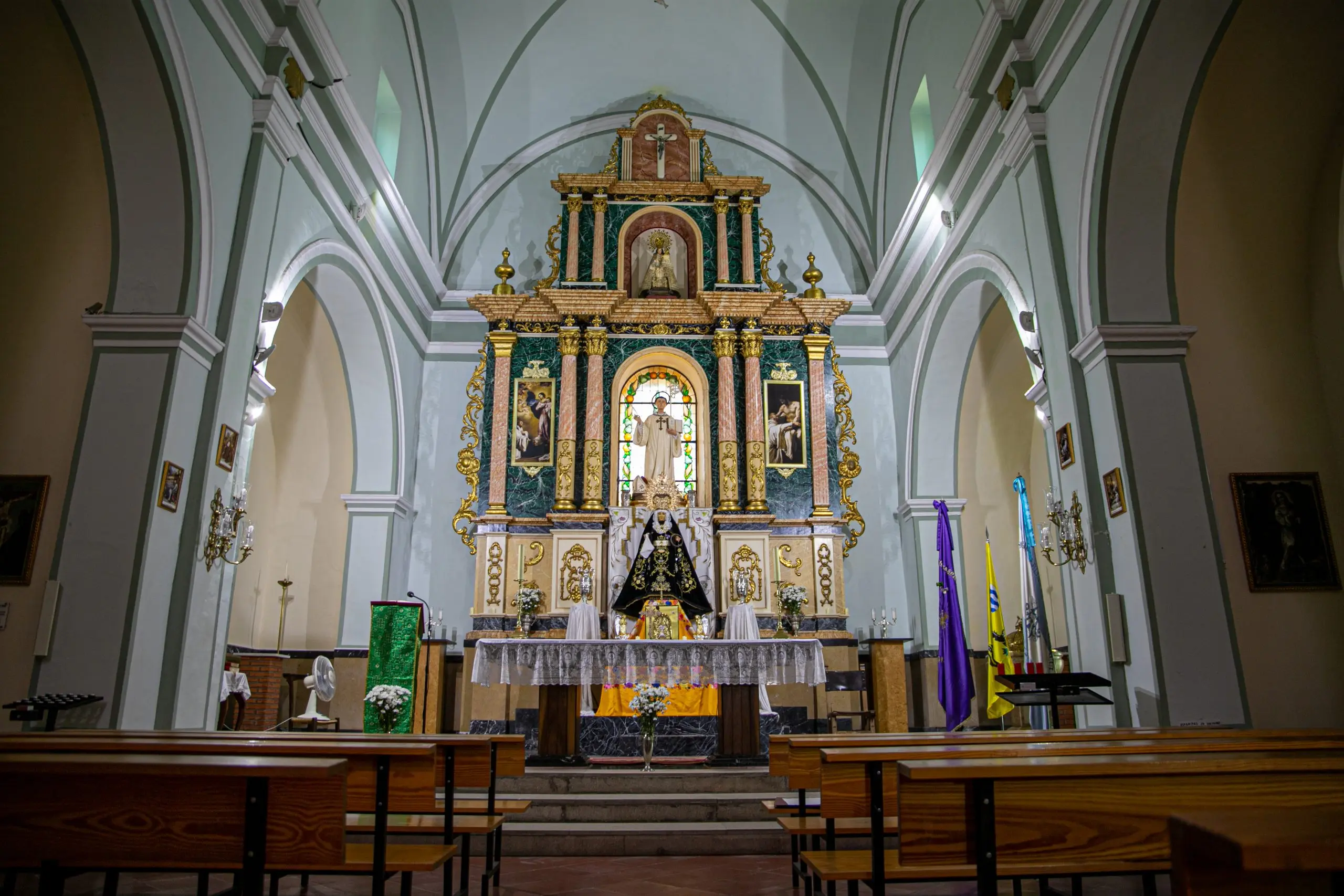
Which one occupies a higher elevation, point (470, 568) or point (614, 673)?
point (470, 568)

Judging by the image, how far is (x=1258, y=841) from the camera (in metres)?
1.01

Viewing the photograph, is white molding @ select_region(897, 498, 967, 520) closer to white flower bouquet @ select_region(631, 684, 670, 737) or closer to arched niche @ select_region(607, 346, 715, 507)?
arched niche @ select_region(607, 346, 715, 507)

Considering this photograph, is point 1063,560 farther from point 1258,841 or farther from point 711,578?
point 1258,841

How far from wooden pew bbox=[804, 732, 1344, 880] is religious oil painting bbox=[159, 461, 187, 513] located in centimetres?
497

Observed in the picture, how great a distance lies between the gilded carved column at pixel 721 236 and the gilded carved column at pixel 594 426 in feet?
6.53

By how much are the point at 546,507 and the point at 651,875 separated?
25.7 feet

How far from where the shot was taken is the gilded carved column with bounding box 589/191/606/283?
13.8 metres

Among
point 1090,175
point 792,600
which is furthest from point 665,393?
point 1090,175

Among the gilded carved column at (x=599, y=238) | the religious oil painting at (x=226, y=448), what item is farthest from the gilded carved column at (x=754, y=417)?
the religious oil painting at (x=226, y=448)

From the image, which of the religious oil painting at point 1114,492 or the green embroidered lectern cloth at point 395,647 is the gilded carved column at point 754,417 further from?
the religious oil painting at point 1114,492

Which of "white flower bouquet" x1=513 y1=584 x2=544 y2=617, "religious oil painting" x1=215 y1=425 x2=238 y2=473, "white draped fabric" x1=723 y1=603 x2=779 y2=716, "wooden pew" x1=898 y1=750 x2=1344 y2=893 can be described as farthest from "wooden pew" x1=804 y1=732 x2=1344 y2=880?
"white flower bouquet" x1=513 y1=584 x2=544 y2=617

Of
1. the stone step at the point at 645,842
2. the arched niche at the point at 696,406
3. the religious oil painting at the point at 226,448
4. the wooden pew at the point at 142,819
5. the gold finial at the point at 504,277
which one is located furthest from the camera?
the gold finial at the point at 504,277

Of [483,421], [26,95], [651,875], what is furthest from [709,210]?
[651,875]

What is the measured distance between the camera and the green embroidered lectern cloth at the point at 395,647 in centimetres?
1047
